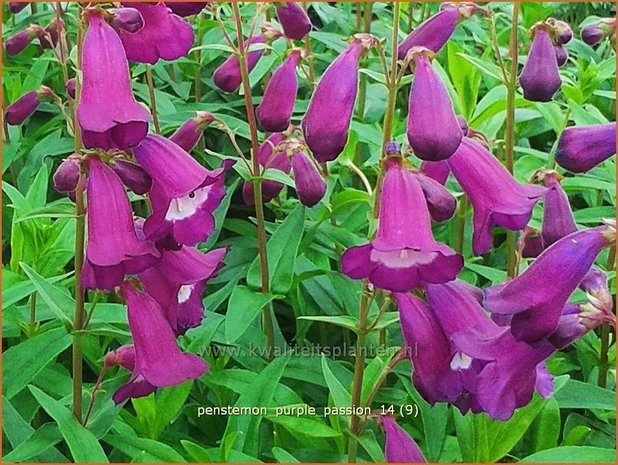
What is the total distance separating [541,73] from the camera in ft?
5.68

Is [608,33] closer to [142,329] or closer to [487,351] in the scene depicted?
[487,351]

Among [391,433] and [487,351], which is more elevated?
[487,351]

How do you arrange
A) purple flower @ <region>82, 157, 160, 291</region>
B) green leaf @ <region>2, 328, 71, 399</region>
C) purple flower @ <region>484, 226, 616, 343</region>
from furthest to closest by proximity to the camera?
green leaf @ <region>2, 328, 71, 399</region> < purple flower @ <region>82, 157, 160, 291</region> < purple flower @ <region>484, 226, 616, 343</region>

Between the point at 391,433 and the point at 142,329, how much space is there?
1.65 feet

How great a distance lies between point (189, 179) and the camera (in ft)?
4.60

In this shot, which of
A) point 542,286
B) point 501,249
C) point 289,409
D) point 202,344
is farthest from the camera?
point 501,249

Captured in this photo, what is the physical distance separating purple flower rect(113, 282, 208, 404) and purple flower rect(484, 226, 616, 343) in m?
0.57

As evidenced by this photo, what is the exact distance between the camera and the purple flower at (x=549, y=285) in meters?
1.24

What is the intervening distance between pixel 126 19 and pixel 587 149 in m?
0.85

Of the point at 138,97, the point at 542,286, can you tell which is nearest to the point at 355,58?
the point at 542,286

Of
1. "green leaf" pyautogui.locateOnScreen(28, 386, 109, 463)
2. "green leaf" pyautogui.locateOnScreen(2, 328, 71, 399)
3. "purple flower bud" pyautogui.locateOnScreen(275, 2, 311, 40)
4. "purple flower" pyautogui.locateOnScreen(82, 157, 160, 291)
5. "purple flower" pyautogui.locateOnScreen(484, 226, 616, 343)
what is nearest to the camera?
"purple flower" pyautogui.locateOnScreen(484, 226, 616, 343)

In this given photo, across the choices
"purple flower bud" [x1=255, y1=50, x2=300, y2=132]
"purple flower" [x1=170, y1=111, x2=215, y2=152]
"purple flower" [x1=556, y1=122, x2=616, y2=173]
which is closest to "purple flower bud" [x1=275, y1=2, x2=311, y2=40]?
"purple flower bud" [x1=255, y1=50, x2=300, y2=132]

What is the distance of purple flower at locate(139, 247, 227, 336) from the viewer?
1.51 meters

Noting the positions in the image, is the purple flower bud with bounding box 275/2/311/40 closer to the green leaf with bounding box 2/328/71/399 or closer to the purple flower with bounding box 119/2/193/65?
the purple flower with bounding box 119/2/193/65
